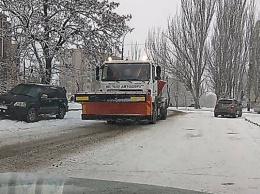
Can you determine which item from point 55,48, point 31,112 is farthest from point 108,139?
point 55,48

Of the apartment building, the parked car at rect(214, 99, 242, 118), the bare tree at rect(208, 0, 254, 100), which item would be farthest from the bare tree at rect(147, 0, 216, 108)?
the apartment building

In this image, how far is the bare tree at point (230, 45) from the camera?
158 feet

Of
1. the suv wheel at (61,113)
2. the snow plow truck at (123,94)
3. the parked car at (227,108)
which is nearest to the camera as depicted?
the snow plow truck at (123,94)

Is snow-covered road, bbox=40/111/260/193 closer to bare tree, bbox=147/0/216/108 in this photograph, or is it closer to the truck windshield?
the truck windshield

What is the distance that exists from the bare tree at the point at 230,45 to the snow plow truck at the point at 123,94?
29853 millimetres

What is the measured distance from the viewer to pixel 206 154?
10.4m

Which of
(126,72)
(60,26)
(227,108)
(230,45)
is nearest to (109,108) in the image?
(126,72)

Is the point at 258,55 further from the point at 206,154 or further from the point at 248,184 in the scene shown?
the point at 248,184

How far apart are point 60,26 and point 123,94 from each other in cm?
816

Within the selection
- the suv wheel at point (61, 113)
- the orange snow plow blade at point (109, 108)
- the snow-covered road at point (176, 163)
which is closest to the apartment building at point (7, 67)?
the suv wheel at point (61, 113)

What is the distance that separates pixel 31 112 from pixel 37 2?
7058 mm

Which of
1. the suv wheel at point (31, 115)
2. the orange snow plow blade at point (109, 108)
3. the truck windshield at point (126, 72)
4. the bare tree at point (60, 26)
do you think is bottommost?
the suv wheel at point (31, 115)

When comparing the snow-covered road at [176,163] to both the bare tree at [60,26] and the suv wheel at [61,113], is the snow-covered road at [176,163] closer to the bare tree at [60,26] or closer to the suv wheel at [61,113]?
the suv wheel at [61,113]

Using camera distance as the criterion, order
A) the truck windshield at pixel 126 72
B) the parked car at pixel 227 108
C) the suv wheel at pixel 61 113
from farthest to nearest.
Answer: the parked car at pixel 227 108, the suv wheel at pixel 61 113, the truck windshield at pixel 126 72
